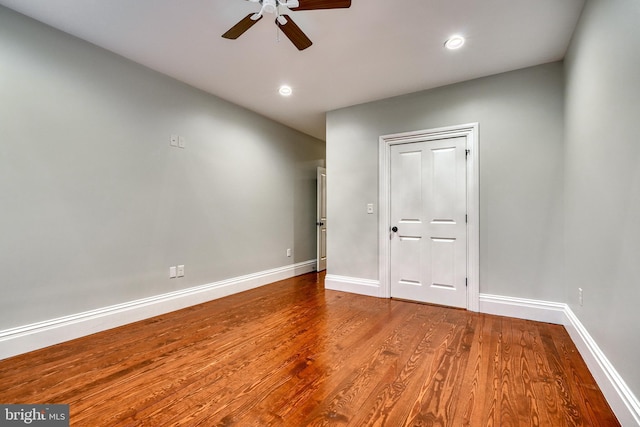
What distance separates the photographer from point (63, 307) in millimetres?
2410

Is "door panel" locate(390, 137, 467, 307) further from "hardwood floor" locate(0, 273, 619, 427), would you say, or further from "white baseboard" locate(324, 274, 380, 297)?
"hardwood floor" locate(0, 273, 619, 427)

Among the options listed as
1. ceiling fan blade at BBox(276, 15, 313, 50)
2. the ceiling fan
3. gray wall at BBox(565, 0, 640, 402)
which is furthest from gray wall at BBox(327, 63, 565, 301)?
the ceiling fan

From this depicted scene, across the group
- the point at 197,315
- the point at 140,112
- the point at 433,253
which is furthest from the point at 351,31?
the point at 197,315

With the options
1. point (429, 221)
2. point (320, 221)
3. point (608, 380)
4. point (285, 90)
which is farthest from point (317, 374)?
point (320, 221)

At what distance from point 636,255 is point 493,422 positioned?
1066 mm

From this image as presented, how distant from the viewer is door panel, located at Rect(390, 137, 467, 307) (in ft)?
10.8

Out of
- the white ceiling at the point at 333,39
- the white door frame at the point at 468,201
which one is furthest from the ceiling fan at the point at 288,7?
the white door frame at the point at 468,201

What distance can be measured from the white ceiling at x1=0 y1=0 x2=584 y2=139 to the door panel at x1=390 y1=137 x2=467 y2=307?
84 cm

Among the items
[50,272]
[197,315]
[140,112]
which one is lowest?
[197,315]

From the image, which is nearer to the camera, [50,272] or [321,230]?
[50,272]

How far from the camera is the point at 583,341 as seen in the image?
2.08 meters

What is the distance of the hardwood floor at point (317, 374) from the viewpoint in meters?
1.51

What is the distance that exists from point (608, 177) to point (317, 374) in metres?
2.17

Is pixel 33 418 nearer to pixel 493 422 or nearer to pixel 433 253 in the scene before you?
pixel 493 422
